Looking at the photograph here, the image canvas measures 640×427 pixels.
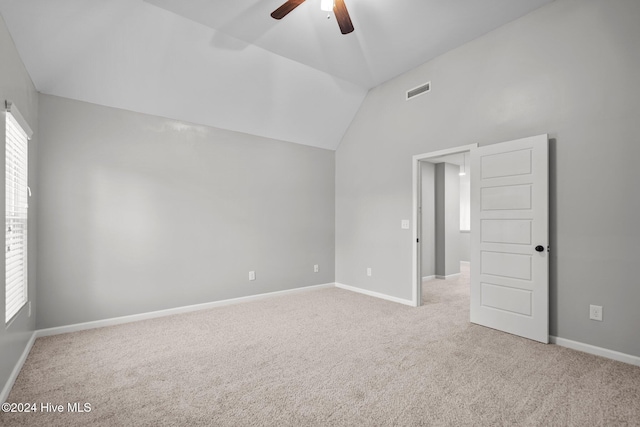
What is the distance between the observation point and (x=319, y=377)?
2.33 metres

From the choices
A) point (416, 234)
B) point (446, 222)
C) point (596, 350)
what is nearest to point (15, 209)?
point (416, 234)

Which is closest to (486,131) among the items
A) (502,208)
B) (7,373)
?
(502,208)

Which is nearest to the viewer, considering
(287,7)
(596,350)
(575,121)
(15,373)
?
(15,373)

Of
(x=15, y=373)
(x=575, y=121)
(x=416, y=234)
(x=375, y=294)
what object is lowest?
(x=375, y=294)

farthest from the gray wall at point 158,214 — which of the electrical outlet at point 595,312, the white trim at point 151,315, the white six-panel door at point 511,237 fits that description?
the electrical outlet at point 595,312

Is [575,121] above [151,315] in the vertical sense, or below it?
above

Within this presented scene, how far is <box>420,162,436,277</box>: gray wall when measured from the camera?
6.26 m

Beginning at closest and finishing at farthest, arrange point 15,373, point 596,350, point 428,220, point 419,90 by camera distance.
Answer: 1. point 15,373
2. point 596,350
3. point 419,90
4. point 428,220

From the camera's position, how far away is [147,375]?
2.36m

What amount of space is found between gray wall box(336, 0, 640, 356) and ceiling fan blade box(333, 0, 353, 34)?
1.86 m

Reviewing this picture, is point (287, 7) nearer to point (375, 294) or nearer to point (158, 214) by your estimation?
point (158, 214)

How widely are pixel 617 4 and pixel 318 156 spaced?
384 cm

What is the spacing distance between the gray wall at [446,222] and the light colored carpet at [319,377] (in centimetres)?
300

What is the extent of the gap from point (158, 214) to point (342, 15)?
3007 millimetres
